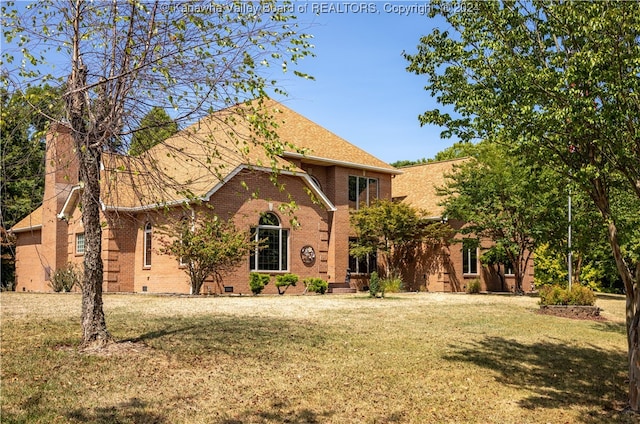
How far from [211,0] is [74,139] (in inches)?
118

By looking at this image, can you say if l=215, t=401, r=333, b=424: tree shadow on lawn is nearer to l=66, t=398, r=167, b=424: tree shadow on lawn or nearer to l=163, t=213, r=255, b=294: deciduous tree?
l=66, t=398, r=167, b=424: tree shadow on lawn

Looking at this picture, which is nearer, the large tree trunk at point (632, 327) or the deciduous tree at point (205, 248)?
the large tree trunk at point (632, 327)

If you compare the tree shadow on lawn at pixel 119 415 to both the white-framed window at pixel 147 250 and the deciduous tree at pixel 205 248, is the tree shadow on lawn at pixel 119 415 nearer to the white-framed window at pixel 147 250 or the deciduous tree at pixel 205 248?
the deciduous tree at pixel 205 248

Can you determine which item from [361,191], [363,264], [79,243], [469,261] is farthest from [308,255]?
[79,243]

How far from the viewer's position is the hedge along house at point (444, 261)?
30359 mm

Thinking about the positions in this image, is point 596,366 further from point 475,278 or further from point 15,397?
point 475,278

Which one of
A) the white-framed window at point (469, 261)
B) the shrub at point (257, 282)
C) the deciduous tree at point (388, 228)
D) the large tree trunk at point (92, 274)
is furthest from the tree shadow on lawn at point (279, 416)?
the white-framed window at point (469, 261)

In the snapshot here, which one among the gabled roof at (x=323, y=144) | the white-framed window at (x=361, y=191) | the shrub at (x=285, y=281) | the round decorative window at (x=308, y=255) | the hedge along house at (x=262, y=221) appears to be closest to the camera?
the hedge along house at (x=262, y=221)

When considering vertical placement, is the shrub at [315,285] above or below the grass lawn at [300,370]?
above

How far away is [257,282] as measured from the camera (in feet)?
79.2

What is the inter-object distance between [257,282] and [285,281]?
1.52 meters

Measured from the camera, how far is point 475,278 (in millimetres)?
31891

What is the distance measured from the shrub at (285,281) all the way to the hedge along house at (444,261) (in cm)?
786

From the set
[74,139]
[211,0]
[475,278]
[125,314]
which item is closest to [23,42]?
[74,139]
